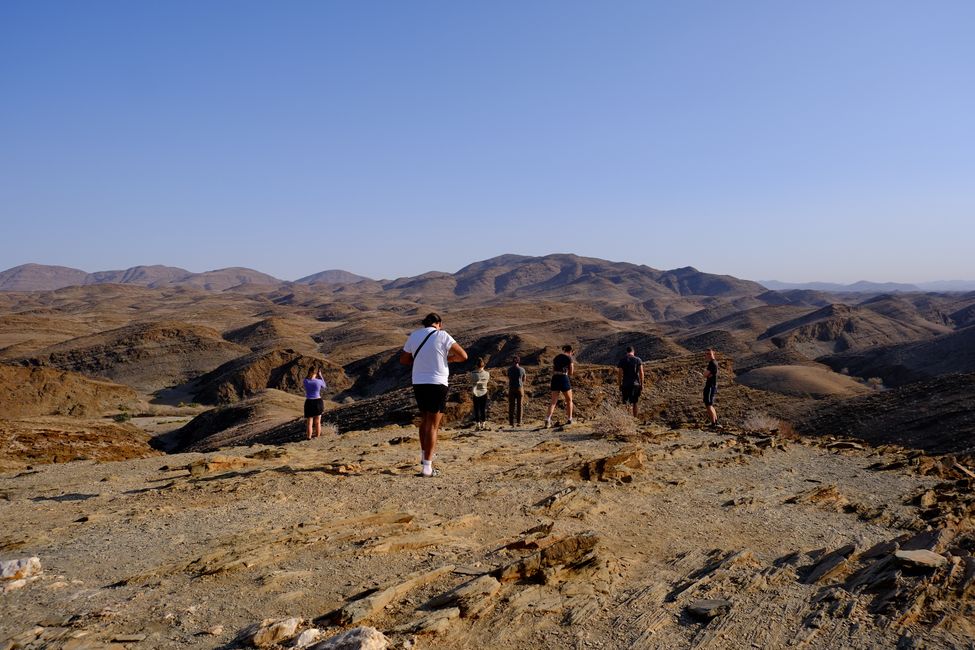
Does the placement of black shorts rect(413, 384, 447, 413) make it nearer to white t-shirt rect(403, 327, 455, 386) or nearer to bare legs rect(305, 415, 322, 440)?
white t-shirt rect(403, 327, 455, 386)

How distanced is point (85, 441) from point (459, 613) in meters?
19.0

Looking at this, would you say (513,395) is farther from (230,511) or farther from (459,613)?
(459,613)

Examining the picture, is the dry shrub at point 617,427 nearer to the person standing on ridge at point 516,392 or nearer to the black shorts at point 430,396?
the person standing on ridge at point 516,392

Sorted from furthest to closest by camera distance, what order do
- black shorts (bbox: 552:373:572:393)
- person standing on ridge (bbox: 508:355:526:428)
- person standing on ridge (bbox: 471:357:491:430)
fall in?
person standing on ridge (bbox: 508:355:526:428) < black shorts (bbox: 552:373:572:393) < person standing on ridge (bbox: 471:357:491:430)

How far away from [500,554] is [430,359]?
255 centimetres

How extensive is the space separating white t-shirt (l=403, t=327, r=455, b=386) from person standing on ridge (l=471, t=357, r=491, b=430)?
486 cm

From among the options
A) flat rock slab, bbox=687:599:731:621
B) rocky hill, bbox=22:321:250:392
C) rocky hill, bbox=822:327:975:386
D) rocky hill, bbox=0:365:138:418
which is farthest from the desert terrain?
rocky hill, bbox=22:321:250:392

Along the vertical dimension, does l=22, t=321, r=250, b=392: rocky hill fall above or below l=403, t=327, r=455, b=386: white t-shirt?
below

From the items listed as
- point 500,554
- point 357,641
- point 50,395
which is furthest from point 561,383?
point 50,395

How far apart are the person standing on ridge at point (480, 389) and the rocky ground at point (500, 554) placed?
340 centimetres

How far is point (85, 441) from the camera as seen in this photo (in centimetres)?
1889

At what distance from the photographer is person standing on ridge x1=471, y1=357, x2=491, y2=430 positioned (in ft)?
39.7

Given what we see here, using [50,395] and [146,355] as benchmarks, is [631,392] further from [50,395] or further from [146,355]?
[146,355]

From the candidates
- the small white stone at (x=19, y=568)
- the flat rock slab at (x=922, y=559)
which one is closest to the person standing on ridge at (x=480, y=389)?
the small white stone at (x=19, y=568)
